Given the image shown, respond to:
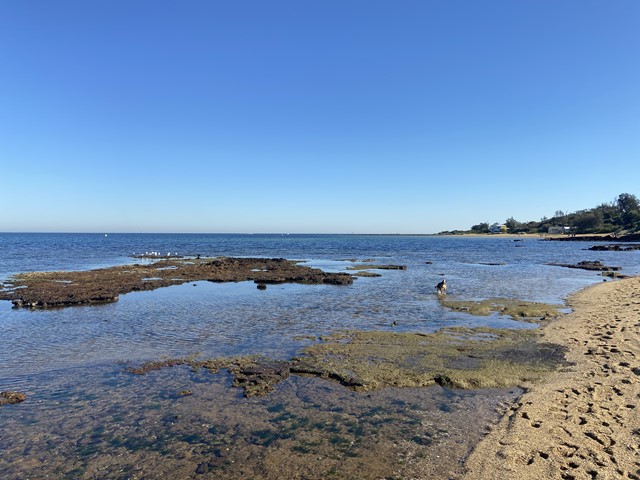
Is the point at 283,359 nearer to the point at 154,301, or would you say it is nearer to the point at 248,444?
the point at 248,444

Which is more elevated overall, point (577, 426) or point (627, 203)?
point (627, 203)

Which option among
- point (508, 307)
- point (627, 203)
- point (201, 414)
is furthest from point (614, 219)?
point (201, 414)

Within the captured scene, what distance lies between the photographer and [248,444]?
25.1 ft

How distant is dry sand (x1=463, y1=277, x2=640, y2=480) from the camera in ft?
21.8

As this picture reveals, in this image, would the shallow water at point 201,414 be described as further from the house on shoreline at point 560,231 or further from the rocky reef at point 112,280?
the house on shoreline at point 560,231

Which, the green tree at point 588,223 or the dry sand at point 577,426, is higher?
the green tree at point 588,223

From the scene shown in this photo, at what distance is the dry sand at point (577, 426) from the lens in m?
6.65

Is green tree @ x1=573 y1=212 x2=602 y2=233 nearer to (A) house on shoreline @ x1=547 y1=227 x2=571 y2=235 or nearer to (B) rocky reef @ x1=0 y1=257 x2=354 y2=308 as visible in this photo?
(A) house on shoreline @ x1=547 y1=227 x2=571 y2=235

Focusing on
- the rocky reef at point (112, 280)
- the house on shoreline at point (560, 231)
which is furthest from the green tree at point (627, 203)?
the rocky reef at point (112, 280)

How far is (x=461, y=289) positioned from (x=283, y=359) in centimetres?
1998

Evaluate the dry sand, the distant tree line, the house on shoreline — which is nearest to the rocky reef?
the dry sand

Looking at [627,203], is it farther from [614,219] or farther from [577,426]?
[577,426]

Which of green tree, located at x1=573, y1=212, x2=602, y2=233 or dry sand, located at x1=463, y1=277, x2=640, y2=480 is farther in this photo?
green tree, located at x1=573, y1=212, x2=602, y2=233

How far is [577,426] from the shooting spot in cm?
798
